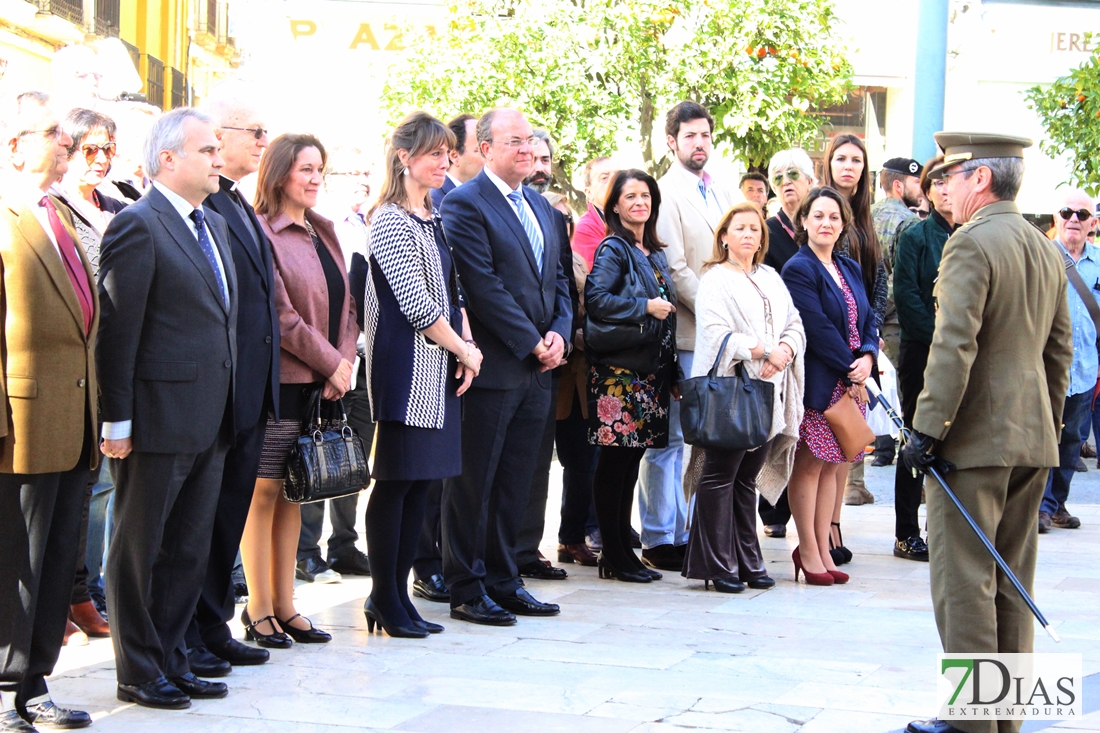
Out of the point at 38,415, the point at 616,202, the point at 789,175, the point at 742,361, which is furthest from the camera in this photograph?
the point at 789,175

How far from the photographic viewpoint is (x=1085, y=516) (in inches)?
359

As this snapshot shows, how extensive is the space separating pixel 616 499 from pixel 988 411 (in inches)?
105

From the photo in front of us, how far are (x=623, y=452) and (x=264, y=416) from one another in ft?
7.12

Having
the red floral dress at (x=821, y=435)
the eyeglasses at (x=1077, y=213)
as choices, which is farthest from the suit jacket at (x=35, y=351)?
the eyeglasses at (x=1077, y=213)

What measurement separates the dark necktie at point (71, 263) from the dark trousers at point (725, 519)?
312cm

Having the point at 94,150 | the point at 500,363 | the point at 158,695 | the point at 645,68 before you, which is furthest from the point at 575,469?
the point at 645,68

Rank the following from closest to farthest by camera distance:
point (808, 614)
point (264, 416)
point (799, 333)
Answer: point (264, 416), point (808, 614), point (799, 333)

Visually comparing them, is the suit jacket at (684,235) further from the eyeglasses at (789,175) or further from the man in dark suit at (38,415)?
the man in dark suit at (38,415)

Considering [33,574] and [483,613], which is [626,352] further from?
[33,574]

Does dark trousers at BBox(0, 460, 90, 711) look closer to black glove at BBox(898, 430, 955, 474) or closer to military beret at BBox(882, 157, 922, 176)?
black glove at BBox(898, 430, 955, 474)

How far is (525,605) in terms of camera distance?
6.07 m

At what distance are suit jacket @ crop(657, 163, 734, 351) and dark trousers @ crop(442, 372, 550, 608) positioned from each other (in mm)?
1303

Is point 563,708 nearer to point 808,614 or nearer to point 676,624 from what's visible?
point 676,624

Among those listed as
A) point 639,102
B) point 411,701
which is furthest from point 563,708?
point 639,102
